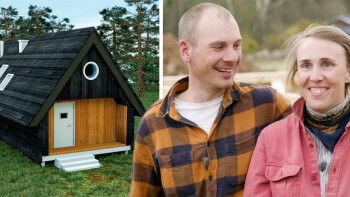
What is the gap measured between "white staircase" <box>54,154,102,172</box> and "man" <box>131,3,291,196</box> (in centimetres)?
718

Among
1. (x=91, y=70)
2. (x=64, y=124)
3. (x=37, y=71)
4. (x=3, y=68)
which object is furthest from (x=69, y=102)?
(x=3, y=68)

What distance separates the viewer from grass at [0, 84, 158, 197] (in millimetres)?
7617

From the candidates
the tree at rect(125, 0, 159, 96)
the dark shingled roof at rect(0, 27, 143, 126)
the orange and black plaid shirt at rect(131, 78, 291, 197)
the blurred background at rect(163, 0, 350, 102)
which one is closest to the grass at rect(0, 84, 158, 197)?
the dark shingled roof at rect(0, 27, 143, 126)

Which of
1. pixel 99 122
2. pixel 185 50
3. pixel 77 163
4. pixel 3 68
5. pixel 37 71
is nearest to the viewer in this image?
pixel 185 50

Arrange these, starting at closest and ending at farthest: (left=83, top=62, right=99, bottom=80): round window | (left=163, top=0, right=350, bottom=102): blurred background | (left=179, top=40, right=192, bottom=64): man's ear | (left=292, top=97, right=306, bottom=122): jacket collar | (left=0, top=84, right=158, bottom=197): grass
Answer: (left=292, top=97, right=306, bottom=122): jacket collar < (left=179, top=40, right=192, bottom=64): man's ear < (left=163, top=0, right=350, bottom=102): blurred background < (left=0, top=84, right=158, bottom=197): grass < (left=83, top=62, right=99, bottom=80): round window

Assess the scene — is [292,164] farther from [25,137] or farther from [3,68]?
[3,68]

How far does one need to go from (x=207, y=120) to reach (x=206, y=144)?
146 mm

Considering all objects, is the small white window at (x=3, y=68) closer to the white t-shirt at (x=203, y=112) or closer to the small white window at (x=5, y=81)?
the small white window at (x=5, y=81)

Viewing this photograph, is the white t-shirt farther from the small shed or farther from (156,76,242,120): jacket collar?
the small shed

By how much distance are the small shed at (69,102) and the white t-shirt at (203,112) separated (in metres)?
7.23

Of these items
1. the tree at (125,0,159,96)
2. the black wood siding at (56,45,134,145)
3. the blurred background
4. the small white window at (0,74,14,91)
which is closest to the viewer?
the blurred background

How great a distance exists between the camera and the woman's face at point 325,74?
5.13 feet

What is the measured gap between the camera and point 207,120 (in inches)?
79.7

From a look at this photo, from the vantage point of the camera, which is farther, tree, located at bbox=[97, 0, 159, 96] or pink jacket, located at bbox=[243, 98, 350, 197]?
tree, located at bbox=[97, 0, 159, 96]
